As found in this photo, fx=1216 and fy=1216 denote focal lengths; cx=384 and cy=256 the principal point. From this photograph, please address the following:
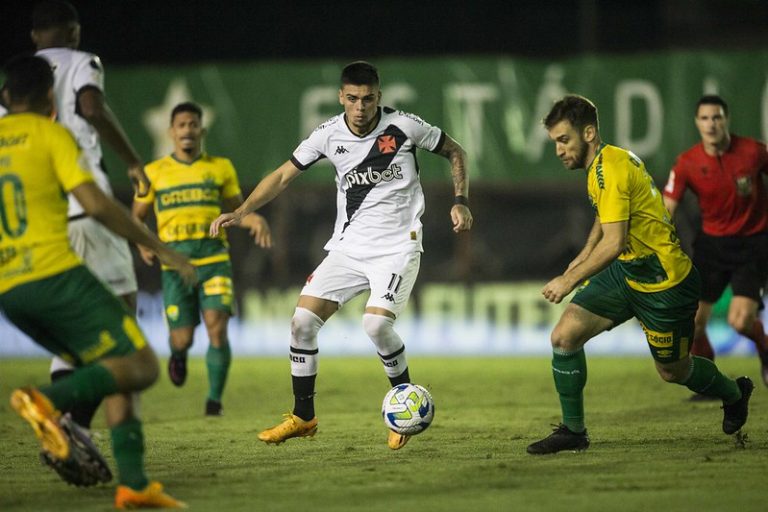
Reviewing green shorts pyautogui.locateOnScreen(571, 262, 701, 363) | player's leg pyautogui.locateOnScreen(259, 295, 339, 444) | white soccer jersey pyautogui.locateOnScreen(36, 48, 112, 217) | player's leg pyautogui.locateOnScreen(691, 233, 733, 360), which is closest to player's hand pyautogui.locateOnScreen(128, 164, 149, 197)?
white soccer jersey pyautogui.locateOnScreen(36, 48, 112, 217)

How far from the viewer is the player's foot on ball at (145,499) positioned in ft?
18.7

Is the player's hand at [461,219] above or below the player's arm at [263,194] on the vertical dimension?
below

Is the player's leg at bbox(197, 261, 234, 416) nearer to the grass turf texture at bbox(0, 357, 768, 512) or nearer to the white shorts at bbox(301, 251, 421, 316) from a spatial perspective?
the grass turf texture at bbox(0, 357, 768, 512)

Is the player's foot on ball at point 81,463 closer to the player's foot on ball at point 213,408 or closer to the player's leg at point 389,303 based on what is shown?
the player's leg at point 389,303

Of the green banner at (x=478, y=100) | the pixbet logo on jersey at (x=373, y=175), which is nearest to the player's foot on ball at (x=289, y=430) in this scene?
the pixbet logo on jersey at (x=373, y=175)

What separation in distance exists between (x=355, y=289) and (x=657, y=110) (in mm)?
9179

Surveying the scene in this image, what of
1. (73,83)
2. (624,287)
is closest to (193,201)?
(73,83)

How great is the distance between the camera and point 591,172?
7.28 m

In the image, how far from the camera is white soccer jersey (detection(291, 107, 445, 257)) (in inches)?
329

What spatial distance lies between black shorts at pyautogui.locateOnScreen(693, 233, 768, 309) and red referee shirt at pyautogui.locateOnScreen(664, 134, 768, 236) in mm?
86

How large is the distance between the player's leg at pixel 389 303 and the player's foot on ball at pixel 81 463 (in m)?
2.29

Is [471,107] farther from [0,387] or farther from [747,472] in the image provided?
[747,472]

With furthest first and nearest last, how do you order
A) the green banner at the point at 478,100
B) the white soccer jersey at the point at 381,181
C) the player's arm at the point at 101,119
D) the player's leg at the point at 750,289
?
the green banner at the point at 478,100
the player's leg at the point at 750,289
the white soccer jersey at the point at 381,181
the player's arm at the point at 101,119

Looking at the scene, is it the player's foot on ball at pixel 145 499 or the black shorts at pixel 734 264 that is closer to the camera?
the player's foot on ball at pixel 145 499
